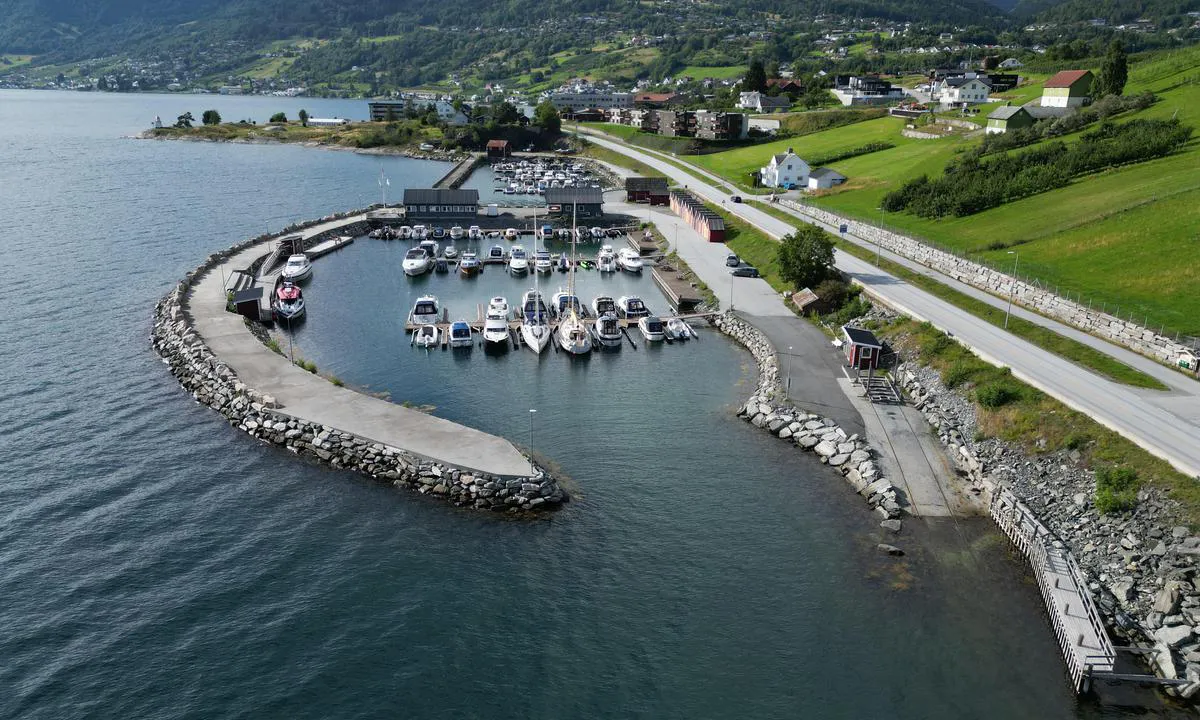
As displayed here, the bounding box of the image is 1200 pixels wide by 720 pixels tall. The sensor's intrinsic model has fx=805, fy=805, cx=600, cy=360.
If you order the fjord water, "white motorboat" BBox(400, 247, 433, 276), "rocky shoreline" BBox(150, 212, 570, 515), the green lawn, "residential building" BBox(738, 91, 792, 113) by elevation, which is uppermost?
"residential building" BBox(738, 91, 792, 113)

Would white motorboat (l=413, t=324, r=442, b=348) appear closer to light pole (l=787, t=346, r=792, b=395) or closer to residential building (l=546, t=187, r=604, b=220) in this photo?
light pole (l=787, t=346, r=792, b=395)

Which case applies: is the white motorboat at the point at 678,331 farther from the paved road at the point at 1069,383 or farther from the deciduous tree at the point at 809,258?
the paved road at the point at 1069,383

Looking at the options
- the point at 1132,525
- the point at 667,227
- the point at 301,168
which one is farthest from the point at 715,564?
the point at 301,168

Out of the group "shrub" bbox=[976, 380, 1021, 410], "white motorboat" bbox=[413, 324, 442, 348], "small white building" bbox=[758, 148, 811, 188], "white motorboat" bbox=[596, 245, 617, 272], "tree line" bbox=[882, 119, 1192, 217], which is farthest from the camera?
"small white building" bbox=[758, 148, 811, 188]

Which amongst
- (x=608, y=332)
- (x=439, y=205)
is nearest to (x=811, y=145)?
(x=439, y=205)

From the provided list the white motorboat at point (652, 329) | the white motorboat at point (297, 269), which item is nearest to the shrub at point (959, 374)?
the white motorboat at point (652, 329)

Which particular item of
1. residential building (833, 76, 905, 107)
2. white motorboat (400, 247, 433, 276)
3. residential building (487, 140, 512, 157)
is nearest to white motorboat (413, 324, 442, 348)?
white motorboat (400, 247, 433, 276)
